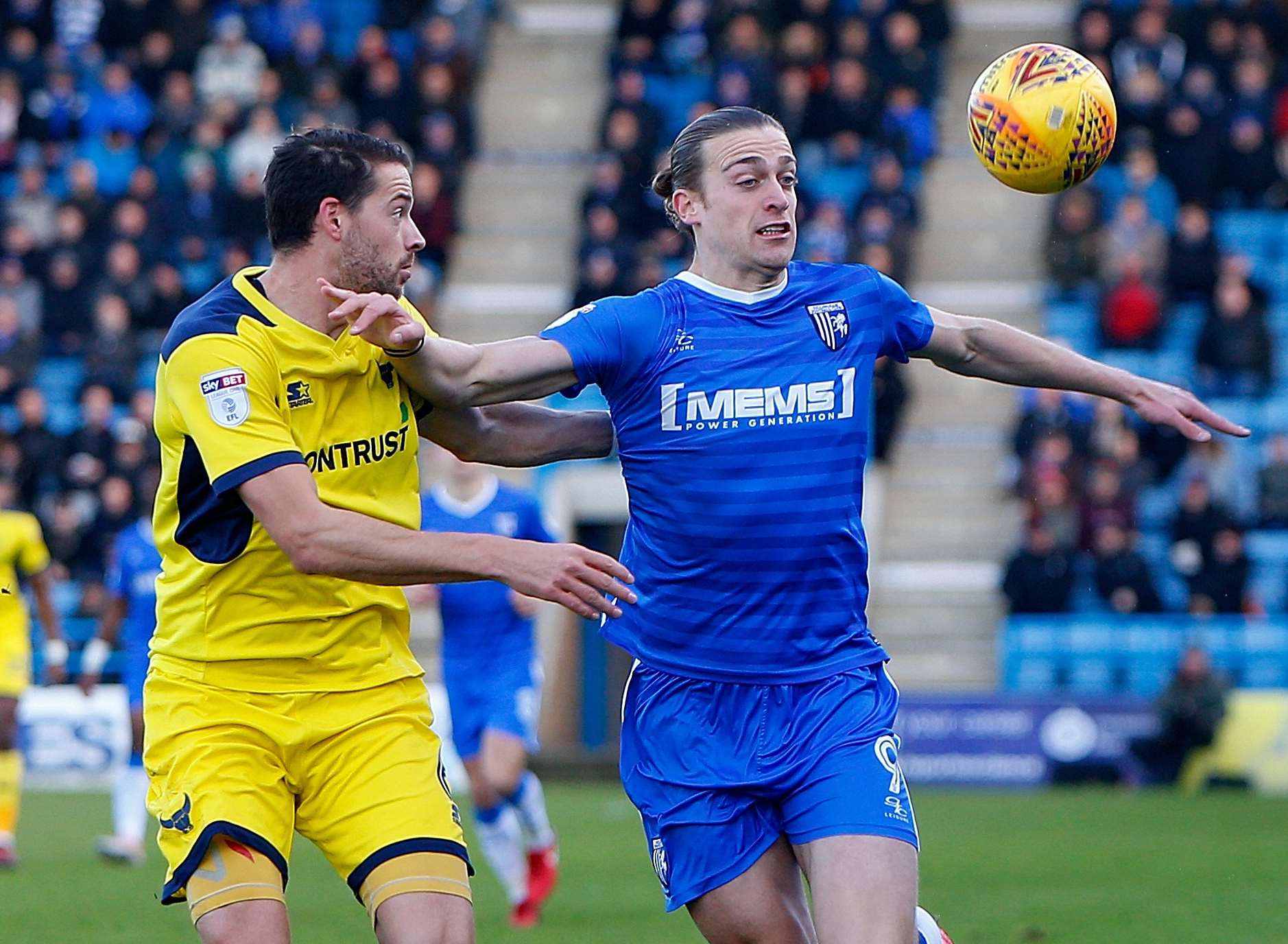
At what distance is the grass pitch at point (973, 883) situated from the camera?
32.5 feet

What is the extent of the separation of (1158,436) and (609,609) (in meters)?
14.9

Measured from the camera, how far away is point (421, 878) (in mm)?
5145

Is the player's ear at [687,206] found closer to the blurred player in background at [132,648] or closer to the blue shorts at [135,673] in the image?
the blurred player in background at [132,648]

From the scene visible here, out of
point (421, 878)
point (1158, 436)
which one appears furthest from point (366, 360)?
point (1158, 436)

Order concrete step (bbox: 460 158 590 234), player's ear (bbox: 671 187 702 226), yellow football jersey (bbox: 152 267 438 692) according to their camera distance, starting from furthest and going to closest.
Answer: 1. concrete step (bbox: 460 158 590 234)
2. player's ear (bbox: 671 187 702 226)
3. yellow football jersey (bbox: 152 267 438 692)

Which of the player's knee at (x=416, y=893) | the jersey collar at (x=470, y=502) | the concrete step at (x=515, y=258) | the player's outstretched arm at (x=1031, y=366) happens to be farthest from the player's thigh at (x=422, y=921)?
the concrete step at (x=515, y=258)

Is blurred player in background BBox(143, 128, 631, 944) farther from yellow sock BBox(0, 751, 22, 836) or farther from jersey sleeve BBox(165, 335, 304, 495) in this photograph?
yellow sock BBox(0, 751, 22, 836)

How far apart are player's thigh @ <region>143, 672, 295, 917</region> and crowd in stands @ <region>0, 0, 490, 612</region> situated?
46.3ft

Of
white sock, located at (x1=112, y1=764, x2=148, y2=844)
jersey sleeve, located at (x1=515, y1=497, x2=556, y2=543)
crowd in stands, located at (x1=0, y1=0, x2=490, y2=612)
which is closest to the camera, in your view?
jersey sleeve, located at (x1=515, y1=497, x2=556, y2=543)

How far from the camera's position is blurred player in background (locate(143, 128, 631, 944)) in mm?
5094

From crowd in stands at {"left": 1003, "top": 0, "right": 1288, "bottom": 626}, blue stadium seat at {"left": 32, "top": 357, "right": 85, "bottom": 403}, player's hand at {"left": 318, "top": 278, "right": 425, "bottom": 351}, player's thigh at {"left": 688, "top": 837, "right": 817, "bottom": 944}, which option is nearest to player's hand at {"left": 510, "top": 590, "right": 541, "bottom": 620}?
player's thigh at {"left": 688, "top": 837, "right": 817, "bottom": 944}

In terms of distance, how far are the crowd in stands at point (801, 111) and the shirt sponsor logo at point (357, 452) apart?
47.7ft

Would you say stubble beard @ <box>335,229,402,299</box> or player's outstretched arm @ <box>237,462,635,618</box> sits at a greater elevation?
stubble beard @ <box>335,229,402,299</box>

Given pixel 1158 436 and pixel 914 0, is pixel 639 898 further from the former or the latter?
pixel 914 0
